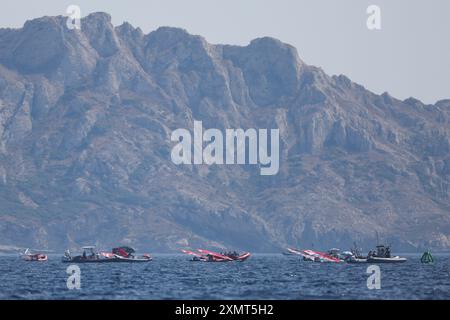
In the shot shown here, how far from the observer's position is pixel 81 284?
630ft

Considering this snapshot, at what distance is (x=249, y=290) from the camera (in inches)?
6816
